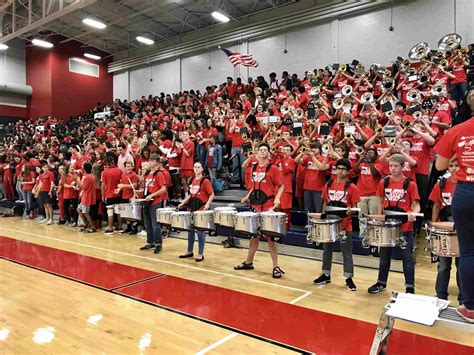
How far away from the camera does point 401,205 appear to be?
4.32 metres

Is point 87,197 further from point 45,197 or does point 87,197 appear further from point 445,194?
point 445,194

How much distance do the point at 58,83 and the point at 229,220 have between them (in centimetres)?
1894

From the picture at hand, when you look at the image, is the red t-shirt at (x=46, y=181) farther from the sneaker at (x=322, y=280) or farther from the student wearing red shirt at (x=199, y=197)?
the sneaker at (x=322, y=280)

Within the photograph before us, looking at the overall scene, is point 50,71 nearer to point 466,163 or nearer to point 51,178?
point 51,178

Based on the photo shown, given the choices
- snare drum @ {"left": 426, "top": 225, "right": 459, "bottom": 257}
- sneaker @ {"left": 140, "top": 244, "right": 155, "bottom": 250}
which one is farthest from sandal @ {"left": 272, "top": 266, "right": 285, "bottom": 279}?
sneaker @ {"left": 140, "top": 244, "right": 155, "bottom": 250}

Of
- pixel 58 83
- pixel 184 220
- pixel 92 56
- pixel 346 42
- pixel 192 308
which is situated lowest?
pixel 192 308

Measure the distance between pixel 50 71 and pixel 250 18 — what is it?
11.2m

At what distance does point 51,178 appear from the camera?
34.6 feet

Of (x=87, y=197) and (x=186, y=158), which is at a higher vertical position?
(x=186, y=158)

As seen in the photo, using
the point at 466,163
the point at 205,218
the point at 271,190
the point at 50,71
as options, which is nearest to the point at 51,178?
the point at 205,218

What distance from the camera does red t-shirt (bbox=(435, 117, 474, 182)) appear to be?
7.72ft

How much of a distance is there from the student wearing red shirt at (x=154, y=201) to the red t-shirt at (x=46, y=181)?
193 inches

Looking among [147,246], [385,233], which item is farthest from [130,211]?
[385,233]

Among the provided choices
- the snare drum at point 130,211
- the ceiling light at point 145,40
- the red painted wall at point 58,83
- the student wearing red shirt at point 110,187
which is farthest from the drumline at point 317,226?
the red painted wall at point 58,83
